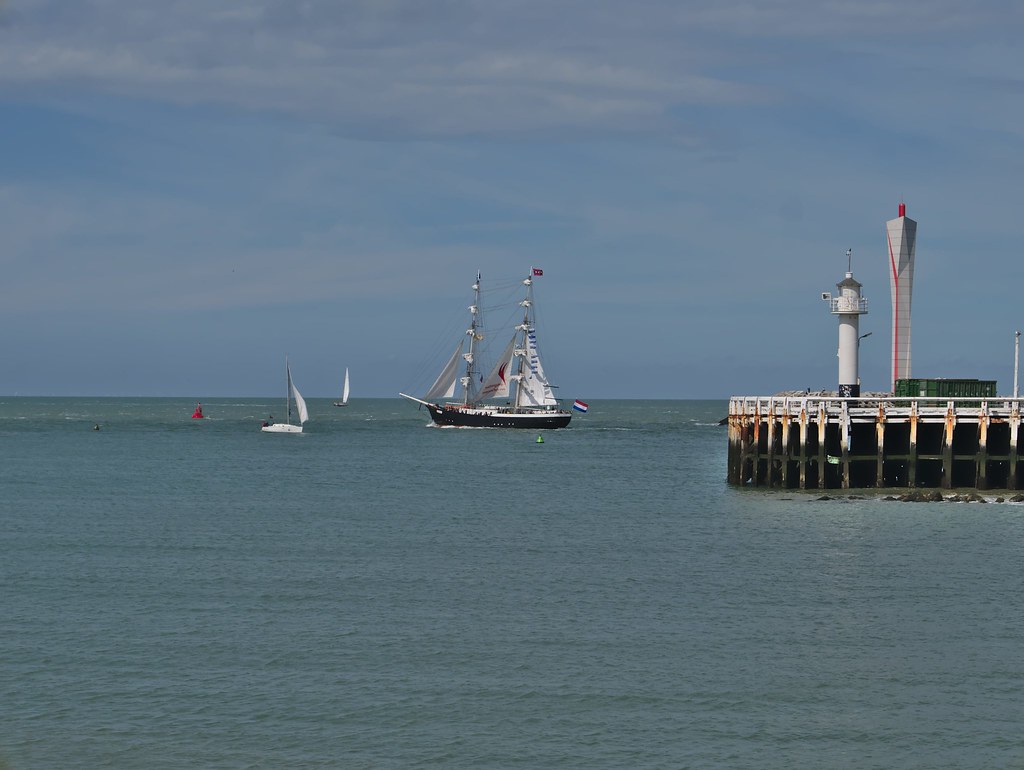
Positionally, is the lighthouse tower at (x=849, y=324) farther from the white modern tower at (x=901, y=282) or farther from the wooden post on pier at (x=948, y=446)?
the wooden post on pier at (x=948, y=446)

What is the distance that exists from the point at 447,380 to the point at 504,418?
7.43 m

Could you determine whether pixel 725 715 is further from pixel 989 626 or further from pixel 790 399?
Answer: pixel 790 399

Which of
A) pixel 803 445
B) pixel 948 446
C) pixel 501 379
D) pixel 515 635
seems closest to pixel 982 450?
pixel 948 446

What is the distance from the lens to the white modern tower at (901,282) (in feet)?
209

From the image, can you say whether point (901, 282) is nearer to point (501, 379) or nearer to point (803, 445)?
point (803, 445)

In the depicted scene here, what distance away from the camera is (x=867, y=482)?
187ft

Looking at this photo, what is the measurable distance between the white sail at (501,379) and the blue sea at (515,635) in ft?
Answer: 254

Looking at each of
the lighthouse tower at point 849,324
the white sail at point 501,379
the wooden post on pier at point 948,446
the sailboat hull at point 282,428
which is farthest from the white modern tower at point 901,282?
the sailboat hull at point 282,428

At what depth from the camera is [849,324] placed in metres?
63.3

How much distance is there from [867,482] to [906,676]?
111 feet

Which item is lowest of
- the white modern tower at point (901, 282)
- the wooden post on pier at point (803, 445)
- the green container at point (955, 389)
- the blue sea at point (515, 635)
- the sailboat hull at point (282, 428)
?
the blue sea at point (515, 635)

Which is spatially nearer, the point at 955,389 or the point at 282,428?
the point at 955,389

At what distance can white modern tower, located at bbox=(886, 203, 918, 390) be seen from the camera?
209 ft

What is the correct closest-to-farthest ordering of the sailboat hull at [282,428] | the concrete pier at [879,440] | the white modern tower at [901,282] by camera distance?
1. the concrete pier at [879,440]
2. the white modern tower at [901,282]
3. the sailboat hull at [282,428]
